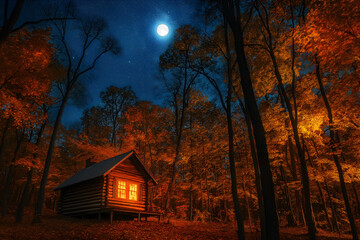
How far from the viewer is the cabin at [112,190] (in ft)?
53.9

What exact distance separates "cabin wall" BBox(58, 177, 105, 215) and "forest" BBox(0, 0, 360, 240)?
2.49 m

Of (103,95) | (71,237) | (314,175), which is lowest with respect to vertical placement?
(71,237)

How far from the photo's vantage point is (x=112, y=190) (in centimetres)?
1697

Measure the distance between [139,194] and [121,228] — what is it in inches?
214

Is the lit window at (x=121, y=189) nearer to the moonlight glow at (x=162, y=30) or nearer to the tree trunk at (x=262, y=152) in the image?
the tree trunk at (x=262, y=152)

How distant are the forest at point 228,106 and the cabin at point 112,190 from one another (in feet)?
7.42

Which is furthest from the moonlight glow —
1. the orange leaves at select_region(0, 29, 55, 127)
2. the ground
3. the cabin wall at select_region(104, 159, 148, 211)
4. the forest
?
the ground

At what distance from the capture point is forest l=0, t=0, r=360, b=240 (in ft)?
34.6

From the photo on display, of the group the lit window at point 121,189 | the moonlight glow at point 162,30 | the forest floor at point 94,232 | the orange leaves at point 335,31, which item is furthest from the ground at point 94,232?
the moonlight glow at point 162,30

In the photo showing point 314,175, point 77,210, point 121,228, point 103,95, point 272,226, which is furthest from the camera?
point 103,95

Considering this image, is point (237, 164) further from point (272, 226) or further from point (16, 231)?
point (16, 231)

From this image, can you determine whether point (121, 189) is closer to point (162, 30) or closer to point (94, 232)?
point (94, 232)

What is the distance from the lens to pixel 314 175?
1972 cm

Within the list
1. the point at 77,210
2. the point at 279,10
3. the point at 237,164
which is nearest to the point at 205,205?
the point at 237,164
